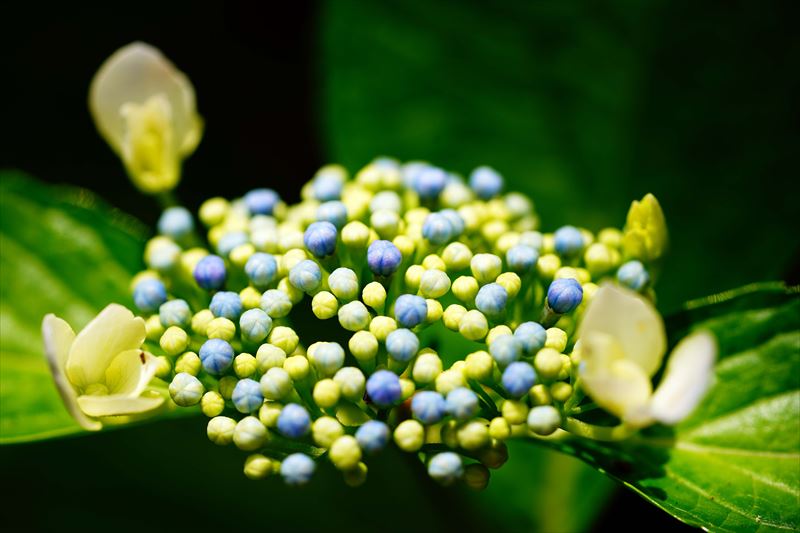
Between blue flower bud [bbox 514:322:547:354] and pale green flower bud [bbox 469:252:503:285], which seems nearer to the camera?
blue flower bud [bbox 514:322:547:354]

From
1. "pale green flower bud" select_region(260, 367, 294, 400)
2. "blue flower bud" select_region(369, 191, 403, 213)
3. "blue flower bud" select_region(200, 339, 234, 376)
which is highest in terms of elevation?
"blue flower bud" select_region(369, 191, 403, 213)

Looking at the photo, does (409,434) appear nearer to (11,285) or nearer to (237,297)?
(237,297)

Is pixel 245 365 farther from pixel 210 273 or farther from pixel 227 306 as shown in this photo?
pixel 210 273

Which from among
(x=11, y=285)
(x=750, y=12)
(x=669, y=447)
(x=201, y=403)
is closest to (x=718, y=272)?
(x=750, y=12)

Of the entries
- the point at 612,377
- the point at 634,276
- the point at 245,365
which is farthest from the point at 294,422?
the point at 634,276

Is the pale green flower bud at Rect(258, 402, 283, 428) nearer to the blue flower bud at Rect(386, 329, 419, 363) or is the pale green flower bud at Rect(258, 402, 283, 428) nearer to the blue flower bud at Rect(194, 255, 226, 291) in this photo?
the blue flower bud at Rect(386, 329, 419, 363)

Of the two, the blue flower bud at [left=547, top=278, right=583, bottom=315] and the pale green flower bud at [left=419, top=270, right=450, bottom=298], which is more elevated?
the blue flower bud at [left=547, top=278, right=583, bottom=315]

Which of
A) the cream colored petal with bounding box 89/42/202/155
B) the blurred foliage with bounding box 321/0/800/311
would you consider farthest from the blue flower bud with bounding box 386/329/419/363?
the blurred foliage with bounding box 321/0/800/311
